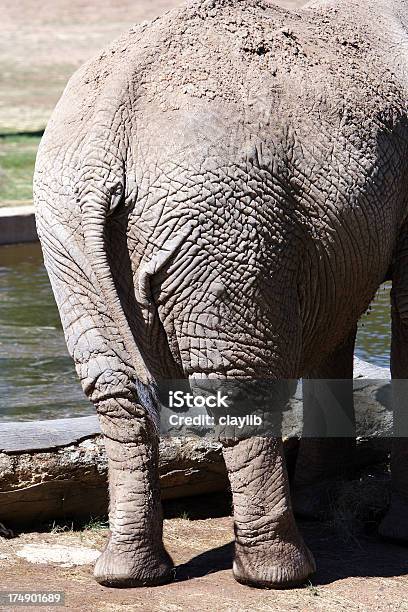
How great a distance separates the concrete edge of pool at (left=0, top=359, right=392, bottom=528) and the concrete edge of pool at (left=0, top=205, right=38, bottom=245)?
6.00 metres

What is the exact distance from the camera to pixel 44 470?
5.10 m

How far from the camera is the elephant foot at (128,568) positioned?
4523 mm

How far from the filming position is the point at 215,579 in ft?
15.3

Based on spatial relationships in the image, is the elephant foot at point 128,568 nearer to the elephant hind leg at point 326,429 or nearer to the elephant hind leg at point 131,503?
the elephant hind leg at point 131,503

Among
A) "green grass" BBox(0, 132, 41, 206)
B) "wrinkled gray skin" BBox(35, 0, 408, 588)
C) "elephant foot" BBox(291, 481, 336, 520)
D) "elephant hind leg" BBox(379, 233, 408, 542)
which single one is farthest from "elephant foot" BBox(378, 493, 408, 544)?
"green grass" BBox(0, 132, 41, 206)

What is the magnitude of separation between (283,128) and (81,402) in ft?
10.5

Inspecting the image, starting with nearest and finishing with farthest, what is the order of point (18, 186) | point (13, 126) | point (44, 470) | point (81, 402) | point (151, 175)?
point (151, 175)
point (44, 470)
point (81, 402)
point (18, 186)
point (13, 126)

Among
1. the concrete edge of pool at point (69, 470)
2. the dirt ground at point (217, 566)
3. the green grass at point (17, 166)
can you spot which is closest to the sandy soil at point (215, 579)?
the dirt ground at point (217, 566)

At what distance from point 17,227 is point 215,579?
696 centimetres

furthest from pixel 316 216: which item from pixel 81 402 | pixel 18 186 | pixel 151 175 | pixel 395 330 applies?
pixel 18 186

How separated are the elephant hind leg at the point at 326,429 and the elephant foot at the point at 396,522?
0.39m

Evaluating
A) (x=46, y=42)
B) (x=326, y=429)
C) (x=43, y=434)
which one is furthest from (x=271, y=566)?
(x=46, y=42)

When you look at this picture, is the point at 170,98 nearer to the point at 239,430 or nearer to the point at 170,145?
the point at 170,145

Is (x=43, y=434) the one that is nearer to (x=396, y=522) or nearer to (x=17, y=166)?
(x=396, y=522)
